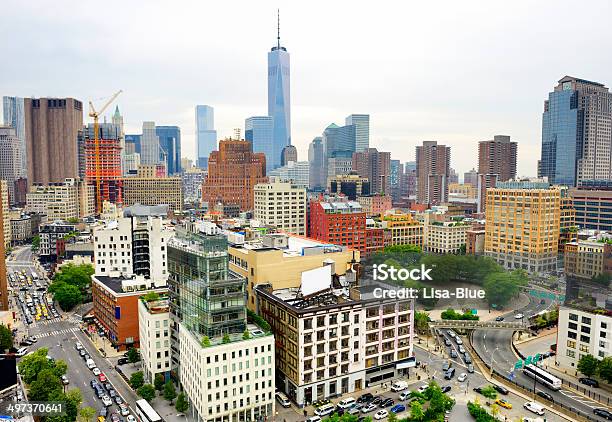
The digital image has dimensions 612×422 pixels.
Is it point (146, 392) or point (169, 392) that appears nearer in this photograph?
point (146, 392)

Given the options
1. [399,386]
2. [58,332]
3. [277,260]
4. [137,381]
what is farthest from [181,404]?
[58,332]

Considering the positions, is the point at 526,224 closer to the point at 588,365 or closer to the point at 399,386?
the point at 588,365

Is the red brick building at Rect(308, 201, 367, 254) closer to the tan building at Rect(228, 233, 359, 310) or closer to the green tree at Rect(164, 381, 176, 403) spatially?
the tan building at Rect(228, 233, 359, 310)

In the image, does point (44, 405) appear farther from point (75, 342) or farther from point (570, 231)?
point (570, 231)

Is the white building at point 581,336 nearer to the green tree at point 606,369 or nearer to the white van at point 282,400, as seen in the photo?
the green tree at point 606,369

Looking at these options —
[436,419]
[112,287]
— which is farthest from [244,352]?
[112,287]
